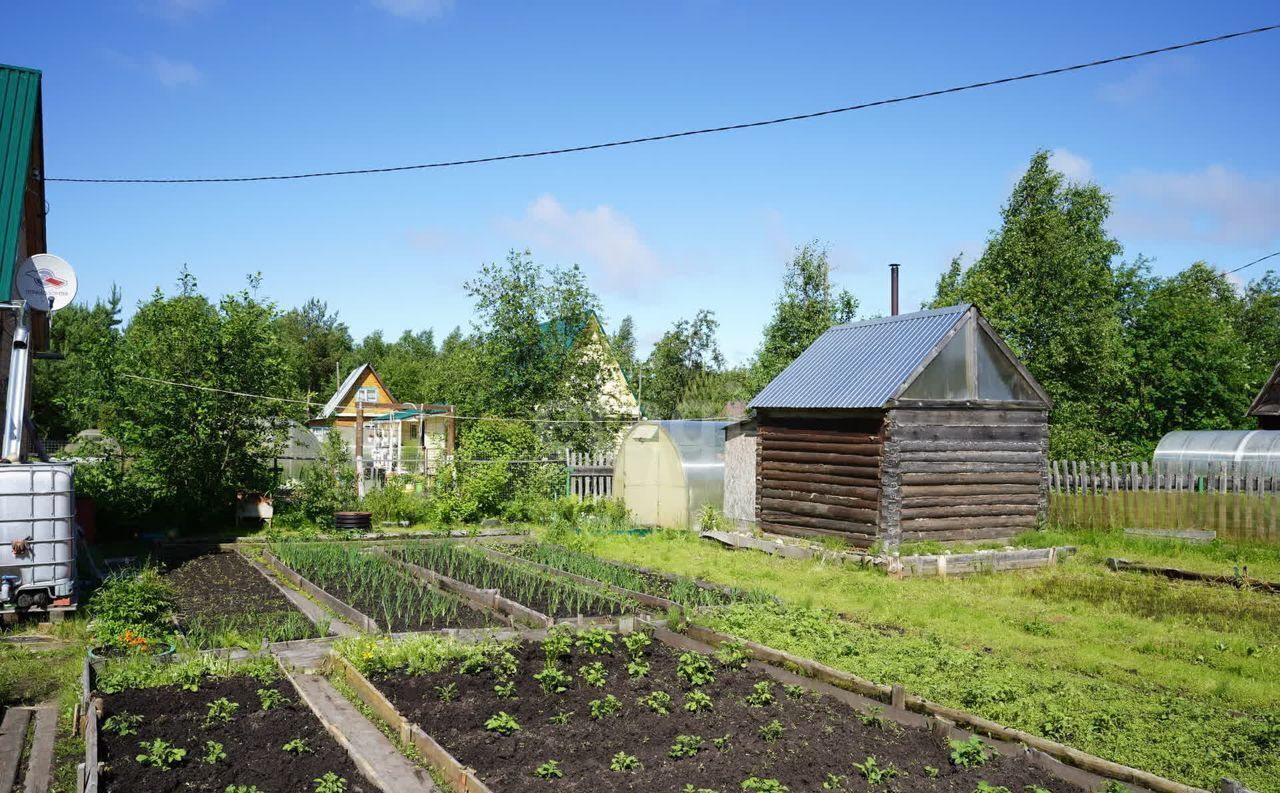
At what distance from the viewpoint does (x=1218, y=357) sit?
36031mm

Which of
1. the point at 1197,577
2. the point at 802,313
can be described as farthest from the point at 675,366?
the point at 1197,577

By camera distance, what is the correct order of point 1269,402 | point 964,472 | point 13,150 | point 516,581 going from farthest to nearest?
point 1269,402 → point 964,472 → point 13,150 → point 516,581

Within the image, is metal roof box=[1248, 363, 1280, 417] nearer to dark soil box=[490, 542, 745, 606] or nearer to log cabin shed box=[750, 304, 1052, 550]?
log cabin shed box=[750, 304, 1052, 550]

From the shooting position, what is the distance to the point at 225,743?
6598mm

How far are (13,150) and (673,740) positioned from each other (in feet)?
44.3

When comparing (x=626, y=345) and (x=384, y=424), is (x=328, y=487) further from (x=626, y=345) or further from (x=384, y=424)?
(x=626, y=345)

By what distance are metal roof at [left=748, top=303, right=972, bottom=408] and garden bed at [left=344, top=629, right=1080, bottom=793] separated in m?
8.83

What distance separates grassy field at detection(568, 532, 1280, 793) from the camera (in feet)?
22.4

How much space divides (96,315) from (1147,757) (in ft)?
164

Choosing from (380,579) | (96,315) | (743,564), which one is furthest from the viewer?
(96,315)

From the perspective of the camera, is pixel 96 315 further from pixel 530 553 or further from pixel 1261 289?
pixel 1261 289

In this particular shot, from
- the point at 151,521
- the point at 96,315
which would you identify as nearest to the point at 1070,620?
the point at 151,521

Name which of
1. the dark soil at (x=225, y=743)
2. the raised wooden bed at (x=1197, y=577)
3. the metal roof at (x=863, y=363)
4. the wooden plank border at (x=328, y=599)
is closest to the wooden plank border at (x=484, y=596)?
the wooden plank border at (x=328, y=599)

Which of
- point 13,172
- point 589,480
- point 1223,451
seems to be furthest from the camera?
point 589,480
